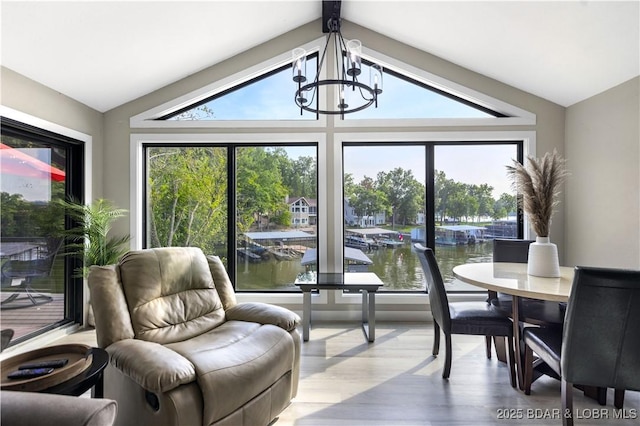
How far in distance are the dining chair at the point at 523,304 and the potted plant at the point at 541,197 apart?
33cm

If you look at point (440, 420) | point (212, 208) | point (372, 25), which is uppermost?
point (372, 25)

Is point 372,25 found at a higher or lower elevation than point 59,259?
higher

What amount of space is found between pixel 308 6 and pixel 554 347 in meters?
3.79

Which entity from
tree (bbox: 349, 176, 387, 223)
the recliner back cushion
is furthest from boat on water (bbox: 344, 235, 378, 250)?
the recliner back cushion

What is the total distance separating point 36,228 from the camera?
288cm

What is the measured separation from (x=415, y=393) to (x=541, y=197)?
1.71m

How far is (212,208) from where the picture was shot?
3.73 m

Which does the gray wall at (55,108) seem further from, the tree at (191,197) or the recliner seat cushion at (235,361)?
the recliner seat cushion at (235,361)

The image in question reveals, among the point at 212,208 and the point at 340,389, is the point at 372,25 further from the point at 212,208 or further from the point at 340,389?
the point at 340,389

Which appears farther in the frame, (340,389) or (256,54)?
(256,54)

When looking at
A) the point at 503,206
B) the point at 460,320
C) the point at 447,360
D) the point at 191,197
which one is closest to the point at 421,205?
the point at 503,206

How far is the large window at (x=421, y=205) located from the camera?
3.67m

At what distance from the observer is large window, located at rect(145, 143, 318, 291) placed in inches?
146

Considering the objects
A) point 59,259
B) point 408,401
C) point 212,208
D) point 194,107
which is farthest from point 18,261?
point 408,401
